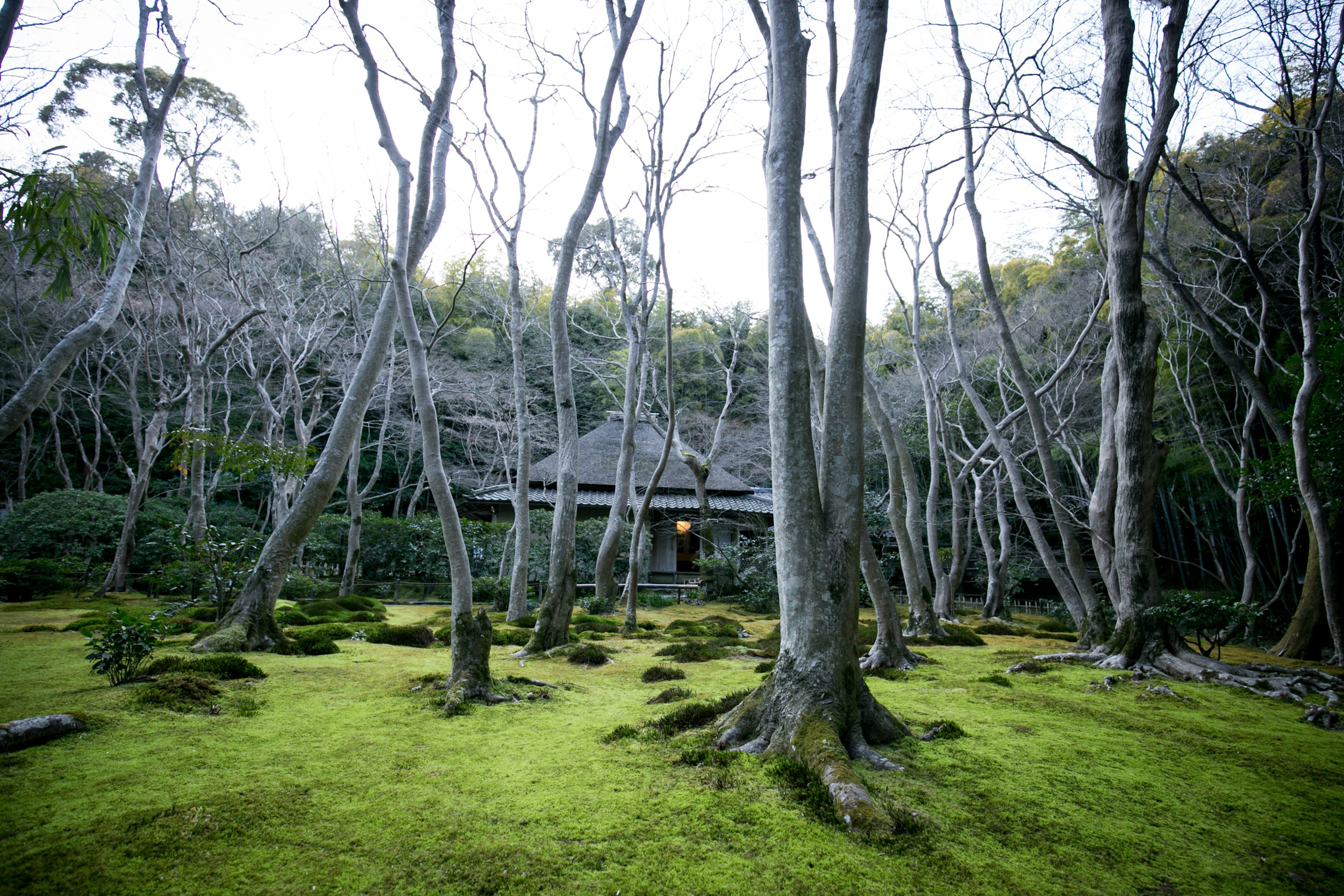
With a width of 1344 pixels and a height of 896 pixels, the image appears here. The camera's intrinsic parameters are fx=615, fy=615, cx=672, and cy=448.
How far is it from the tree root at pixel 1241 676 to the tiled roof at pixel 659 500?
11.4 m

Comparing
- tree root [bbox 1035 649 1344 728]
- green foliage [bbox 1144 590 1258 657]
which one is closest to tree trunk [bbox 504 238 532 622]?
tree root [bbox 1035 649 1344 728]

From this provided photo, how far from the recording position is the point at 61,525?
444 inches

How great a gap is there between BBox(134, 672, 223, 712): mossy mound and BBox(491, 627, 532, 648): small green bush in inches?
127

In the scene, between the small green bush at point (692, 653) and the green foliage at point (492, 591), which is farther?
the green foliage at point (492, 591)

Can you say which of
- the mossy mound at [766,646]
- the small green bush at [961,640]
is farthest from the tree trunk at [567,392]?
the small green bush at [961,640]

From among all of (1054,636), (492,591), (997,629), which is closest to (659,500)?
(492,591)

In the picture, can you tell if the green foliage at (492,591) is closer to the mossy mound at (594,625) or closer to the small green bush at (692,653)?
the mossy mound at (594,625)

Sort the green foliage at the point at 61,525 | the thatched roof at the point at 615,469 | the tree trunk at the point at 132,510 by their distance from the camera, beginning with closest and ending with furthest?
the tree trunk at the point at 132,510
the green foliage at the point at 61,525
the thatched roof at the point at 615,469

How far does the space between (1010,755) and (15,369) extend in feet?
70.8

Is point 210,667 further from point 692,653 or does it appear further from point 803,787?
point 803,787

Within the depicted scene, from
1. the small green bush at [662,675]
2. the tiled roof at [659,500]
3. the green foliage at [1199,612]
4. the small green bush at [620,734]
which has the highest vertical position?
the tiled roof at [659,500]

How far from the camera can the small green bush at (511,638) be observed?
7.09 metres

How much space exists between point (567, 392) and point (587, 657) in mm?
3238

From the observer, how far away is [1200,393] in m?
11.9
